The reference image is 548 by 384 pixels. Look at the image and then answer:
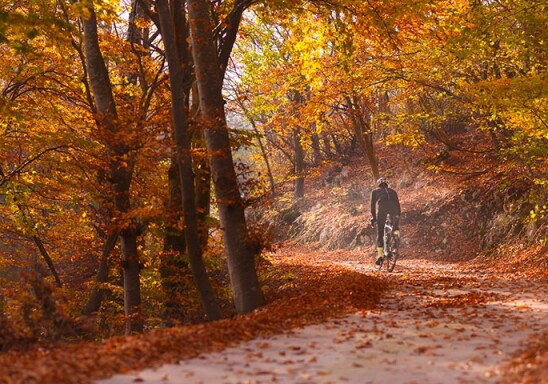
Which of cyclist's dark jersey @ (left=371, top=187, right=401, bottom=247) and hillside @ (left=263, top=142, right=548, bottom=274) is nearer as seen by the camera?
cyclist's dark jersey @ (left=371, top=187, right=401, bottom=247)

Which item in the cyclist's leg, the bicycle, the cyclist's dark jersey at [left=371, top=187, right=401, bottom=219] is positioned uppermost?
the cyclist's dark jersey at [left=371, top=187, right=401, bottom=219]

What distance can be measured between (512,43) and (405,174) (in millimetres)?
15507

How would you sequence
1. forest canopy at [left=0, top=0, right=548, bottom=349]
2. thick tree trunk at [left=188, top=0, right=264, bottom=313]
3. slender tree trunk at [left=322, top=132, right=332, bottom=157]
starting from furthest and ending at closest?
slender tree trunk at [left=322, top=132, right=332, bottom=157], thick tree trunk at [left=188, top=0, right=264, bottom=313], forest canopy at [left=0, top=0, right=548, bottom=349]

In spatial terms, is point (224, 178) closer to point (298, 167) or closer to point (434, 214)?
point (434, 214)

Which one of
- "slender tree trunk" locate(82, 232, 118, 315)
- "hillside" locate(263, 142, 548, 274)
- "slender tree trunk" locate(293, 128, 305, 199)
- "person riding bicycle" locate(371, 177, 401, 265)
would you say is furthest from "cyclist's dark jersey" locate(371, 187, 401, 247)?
"slender tree trunk" locate(293, 128, 305, 199)

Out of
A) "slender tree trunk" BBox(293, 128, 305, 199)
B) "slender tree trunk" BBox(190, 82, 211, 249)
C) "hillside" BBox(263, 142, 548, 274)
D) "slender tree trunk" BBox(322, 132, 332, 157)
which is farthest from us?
"slender tree trunk" BBox(322, 132, 332, 157)

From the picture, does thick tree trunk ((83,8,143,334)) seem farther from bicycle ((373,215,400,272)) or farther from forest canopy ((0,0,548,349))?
bicycle ((373,215,400,272))

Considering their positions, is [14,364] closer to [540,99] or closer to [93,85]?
[93,85]

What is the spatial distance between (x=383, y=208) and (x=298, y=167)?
15951mm

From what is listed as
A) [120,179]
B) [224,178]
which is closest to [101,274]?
[120,179]

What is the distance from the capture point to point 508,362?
221 inches

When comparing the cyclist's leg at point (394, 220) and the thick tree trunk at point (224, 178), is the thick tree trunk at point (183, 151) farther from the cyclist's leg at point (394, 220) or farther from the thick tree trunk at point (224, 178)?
the cyclist's leg at point (394, 220)

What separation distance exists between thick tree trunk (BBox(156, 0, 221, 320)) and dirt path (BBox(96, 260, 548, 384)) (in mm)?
2525

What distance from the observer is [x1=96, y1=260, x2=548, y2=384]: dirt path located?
505 centimetres
